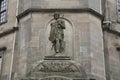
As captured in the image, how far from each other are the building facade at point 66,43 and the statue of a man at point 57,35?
23cm

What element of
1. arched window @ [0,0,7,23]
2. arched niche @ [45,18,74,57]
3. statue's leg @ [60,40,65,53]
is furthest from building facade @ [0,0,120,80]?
arched window @ [0,0,7,23]

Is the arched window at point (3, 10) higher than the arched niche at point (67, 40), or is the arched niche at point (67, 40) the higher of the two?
the arched window at point (3, 10)

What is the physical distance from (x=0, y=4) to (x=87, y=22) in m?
7.00

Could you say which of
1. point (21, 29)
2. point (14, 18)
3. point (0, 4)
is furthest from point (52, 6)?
point (0, 4)

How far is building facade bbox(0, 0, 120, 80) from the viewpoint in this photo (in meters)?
15.9

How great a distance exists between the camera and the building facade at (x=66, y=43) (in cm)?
1594

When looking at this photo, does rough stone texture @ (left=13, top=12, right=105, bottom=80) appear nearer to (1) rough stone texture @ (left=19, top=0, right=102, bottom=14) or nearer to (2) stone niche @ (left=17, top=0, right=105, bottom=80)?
(2) stone niche @ (left=17, top=0, right=105, bottom=80)

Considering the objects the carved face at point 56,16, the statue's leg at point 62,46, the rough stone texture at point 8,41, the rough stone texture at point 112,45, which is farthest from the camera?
the rough stone texture at point 8,41

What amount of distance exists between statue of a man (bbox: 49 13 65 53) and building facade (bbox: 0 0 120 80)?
229mm

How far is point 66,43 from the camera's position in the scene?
16828 millimetres

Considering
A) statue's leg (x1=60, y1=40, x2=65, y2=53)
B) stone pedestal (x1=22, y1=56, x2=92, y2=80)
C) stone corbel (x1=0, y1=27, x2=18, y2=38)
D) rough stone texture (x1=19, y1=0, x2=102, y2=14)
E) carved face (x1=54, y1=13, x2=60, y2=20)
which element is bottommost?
stone pedestal (x1=22, y1=56, x2=92, y2=80)

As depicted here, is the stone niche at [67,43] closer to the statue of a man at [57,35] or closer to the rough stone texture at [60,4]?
the rough stone texture at [60,4]

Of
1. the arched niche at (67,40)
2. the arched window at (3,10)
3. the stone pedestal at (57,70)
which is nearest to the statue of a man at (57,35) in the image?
the arched niche at (67,40)

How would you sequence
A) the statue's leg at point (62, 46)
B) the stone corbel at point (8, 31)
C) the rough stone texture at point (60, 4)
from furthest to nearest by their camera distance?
the stone corbel at point (8, 31) < the rough stone texture at point (60, 4) < the statue's leg at point (62, 46)
